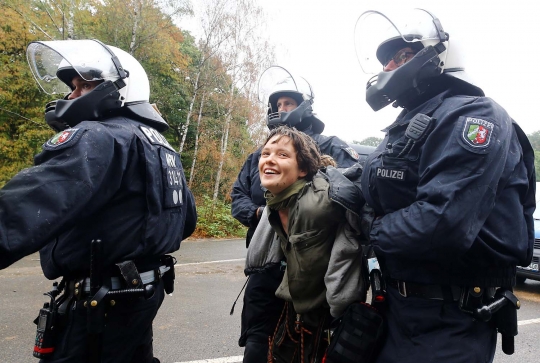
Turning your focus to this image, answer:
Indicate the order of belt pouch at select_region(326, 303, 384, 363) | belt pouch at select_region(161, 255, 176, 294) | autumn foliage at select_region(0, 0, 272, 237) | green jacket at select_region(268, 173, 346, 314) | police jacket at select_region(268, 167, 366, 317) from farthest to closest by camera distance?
autumn foliage at select_region(0, 0, 272, 237) → belt pouch at select_region(161, 255, 176, 294) → green jacket at select_region(268, 173, 346, 314) → police jacket at select_region(268, 167, 366, 317) → belt pouch at select_region(326, 303, 384, 363)

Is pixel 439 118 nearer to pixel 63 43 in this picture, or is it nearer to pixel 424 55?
pixel 424 55

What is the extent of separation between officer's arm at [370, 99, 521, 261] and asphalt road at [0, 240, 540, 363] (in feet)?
8.21

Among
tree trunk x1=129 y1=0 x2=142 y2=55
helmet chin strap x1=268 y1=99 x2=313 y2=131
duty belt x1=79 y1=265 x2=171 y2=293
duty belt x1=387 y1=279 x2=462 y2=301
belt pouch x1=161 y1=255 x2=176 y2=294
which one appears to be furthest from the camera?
tree trunk x1=129 y1=0 x2=142 y2=55

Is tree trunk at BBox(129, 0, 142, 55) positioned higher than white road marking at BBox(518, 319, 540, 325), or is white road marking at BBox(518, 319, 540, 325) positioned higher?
tree trunk at BBox(129, 0, 142, 55)

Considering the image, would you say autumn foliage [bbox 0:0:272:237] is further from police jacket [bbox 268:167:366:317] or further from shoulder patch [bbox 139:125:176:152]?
police jacket [bbox 268:167:366:317]

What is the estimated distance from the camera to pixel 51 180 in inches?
59.0

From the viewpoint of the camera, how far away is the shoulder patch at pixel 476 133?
143 centimetres

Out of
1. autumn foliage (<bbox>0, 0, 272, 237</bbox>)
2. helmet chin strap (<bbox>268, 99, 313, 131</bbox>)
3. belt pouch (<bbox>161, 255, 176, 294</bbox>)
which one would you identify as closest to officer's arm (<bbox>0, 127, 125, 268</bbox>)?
belt pouch (<bbox>161, 255, 176, 294</bbox>)

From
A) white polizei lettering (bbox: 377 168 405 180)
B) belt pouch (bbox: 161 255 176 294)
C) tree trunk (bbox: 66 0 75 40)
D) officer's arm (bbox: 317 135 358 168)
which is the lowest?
belt pouch (bbox: 161 255 176 294)

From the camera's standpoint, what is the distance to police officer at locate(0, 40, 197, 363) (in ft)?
4.83

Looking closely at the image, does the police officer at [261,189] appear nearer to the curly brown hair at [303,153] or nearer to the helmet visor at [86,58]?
the curly brown hair at [303,153]

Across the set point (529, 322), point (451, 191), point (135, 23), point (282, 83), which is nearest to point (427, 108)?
point (451, 191)

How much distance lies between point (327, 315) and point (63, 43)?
217cm

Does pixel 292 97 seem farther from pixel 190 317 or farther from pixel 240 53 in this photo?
pixel 240 53
